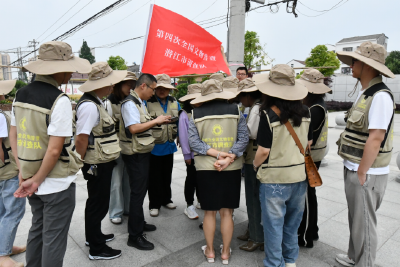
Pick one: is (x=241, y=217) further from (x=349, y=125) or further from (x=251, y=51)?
(x=251, y=51)

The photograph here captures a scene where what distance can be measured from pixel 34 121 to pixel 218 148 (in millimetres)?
1515

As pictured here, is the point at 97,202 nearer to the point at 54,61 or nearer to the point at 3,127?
the point at 3,127

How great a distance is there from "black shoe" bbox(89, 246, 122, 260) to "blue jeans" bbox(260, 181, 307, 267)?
1.50 meters

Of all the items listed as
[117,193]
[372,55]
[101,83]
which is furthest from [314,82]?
[117,193]

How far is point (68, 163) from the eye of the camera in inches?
80.4

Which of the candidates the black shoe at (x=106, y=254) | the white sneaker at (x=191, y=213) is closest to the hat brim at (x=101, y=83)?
the black shoe at (x=106, y=254)

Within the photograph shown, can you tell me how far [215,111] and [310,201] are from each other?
4.67 feet

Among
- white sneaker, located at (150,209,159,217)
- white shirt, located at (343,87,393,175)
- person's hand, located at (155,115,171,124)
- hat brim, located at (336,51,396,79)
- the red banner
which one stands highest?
the red banner

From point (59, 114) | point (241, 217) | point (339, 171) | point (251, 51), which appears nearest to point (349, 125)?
point (241, 217)

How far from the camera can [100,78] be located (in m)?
2.65

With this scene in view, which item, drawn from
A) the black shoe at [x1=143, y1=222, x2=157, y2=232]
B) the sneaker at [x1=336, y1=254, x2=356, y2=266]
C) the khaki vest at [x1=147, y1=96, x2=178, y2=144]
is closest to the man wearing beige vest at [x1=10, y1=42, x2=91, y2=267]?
the black shoe at [x1=143, y1=222, x2=157, y2=232]

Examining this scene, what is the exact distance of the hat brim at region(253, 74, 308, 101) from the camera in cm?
221

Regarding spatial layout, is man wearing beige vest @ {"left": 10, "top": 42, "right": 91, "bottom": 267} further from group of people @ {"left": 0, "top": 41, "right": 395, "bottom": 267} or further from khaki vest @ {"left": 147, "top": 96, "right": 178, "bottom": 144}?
khaki vest @ {"left": 147, "top": 96, "right": 178, "bottom": 144}

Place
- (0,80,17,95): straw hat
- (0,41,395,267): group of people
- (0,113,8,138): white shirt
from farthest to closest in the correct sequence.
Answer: (0,80,17,95): straw hat < (0,113,8,138): white shirt < (0,41,395,267): group of people
